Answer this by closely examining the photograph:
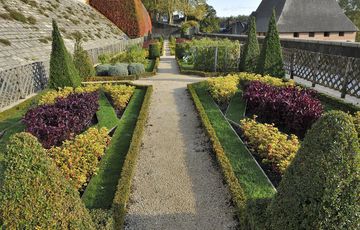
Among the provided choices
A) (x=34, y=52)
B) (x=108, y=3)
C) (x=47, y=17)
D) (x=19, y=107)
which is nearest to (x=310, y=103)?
(x=19, y=107)

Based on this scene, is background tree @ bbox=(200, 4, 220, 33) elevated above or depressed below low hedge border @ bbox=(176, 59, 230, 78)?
above

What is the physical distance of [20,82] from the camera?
1220cm

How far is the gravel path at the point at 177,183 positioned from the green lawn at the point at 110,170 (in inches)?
17.1

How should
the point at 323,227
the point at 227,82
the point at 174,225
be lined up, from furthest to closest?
the point at 227,82, the point at 174,225, the point at 323,227

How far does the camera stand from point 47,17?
75.2 ft

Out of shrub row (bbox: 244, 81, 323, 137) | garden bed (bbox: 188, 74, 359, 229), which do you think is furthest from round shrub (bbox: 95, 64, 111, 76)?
shrub row (bbox: 244, 81, 323, 137)

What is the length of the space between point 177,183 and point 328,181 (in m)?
3.76

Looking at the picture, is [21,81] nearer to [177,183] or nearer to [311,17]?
[177,183]

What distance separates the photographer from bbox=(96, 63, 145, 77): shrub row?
711 inches

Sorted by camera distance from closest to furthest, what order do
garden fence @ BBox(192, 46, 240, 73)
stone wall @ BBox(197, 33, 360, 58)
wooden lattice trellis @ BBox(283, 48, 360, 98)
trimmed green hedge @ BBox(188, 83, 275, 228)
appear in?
trimmed green hedge @ BBox(188, 83, 275, 228), wooden lattice trellis @ BBox(283, 48, 360, 98), stone wall @ BBox(197, 33, 360, 58), garden fence @ BBox(192, 46, 240, 73)

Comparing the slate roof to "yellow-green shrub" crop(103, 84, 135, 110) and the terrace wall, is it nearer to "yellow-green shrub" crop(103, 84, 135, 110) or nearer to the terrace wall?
the terrace wall

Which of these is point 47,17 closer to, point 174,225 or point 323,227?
point 174,225

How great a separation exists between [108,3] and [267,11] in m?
22.8

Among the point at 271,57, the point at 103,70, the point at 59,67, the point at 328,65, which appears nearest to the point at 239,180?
the point at 59,67
